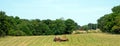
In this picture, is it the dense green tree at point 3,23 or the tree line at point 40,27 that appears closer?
the dense green tree at point 3,23

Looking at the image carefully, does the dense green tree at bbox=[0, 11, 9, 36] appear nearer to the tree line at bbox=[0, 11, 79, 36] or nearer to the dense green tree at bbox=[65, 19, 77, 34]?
the tree line at bbox=[0, 11, 79, 36]

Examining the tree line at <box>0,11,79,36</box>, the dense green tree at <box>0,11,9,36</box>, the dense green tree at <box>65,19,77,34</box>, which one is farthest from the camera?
the dense green tree at <box>65,19,77,34</box>

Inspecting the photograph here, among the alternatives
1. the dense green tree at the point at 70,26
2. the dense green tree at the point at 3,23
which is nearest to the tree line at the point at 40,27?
the dense green tree at the point at 70,26

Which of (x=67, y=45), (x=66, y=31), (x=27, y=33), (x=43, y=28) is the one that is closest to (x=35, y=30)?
(x=43, y=28)

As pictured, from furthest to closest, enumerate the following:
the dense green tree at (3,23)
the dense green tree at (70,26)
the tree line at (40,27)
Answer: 1. the dense green tree at (70,26)
2. the tree line at (40,27)
3. the dense green tree at (3,23)

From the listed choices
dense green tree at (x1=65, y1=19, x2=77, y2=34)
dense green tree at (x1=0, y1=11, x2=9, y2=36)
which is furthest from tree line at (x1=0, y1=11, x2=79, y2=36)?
dense green tree at (x1=0, y1=11, x2=9, y2=36)

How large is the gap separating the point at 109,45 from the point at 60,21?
70.4 meters

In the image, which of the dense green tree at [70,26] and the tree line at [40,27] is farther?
the dense green tree at [70,26]

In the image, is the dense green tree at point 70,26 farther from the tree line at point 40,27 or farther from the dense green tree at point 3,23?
the dense green tree at point 3,23

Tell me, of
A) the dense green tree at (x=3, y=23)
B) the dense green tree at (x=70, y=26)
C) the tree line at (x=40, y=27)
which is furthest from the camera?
the dense green tree at (x=70, y=26)

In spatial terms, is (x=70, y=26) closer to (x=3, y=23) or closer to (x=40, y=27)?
(x=40, y=27)

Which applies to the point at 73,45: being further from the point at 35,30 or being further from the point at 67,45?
the point at 35,30

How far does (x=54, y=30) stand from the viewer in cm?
9469

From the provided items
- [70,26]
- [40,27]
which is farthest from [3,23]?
[70,26]
